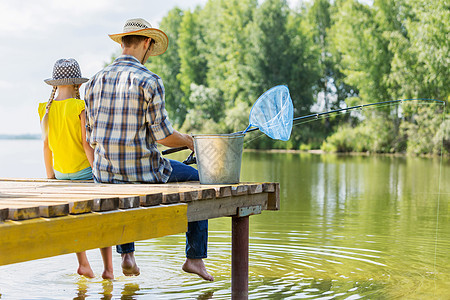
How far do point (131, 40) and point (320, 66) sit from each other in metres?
47.5

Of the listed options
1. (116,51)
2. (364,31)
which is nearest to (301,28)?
(364,31)

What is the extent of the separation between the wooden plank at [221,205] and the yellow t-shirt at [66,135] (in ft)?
4.73

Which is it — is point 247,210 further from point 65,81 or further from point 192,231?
point 65,81

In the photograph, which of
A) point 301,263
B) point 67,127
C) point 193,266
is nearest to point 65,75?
point 67,127

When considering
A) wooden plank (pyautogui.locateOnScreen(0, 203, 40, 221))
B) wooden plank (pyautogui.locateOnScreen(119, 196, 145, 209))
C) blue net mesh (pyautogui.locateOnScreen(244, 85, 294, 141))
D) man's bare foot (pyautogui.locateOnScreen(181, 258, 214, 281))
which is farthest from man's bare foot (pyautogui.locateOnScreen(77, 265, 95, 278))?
wooden plank (pyautogui.locateOnScreen(0, 203, 40, 221))

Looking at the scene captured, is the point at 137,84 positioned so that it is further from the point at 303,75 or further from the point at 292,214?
the point at 303,75

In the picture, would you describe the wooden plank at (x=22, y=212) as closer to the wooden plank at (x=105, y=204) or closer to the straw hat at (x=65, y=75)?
the wooden plank at (x=105, y=204)

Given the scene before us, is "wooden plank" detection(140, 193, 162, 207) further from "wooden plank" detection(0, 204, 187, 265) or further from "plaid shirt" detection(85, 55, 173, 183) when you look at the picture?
"plaid shirt" detection(85, 55, 173, 183)

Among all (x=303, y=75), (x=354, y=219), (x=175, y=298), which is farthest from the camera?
(x=303, y=75)

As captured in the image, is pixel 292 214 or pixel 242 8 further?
pixel 242 8

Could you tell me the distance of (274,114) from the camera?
4.77 meters

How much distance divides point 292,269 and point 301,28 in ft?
154

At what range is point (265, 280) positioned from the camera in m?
5.45

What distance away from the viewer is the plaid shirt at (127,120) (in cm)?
435
